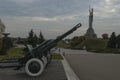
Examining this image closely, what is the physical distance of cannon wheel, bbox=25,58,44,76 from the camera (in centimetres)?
1291

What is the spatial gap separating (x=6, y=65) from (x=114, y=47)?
4902 centimetres

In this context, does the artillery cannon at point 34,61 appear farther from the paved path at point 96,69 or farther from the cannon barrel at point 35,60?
the paved path at point 96,69

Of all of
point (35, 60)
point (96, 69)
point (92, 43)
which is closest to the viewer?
point (35, 60)

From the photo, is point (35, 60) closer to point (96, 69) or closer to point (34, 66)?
point (34, 66)

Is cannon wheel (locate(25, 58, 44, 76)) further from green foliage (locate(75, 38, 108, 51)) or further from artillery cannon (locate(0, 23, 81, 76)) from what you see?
green foliage (locate(75, 38, 108, 51))

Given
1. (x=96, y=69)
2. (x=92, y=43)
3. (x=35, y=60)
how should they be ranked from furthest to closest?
1. (x=92, y=43)
2. (x=96, y=69)
3. (x=35, y=60)

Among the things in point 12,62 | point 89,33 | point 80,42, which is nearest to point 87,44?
point 80,42

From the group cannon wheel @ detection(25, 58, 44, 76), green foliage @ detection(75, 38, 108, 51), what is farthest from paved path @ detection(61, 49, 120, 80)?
green foliage @ detection(75, 38, 108, 51)

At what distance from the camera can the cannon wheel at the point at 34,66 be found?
1291 cm

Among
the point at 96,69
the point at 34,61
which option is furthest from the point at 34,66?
the point at 96,69

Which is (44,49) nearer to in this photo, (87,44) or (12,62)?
(12,62)

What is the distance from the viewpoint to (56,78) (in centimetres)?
1242

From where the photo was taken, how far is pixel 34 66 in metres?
13.0

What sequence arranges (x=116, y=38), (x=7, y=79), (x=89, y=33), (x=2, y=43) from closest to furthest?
(x=7, y=79)
(x=2, y=43)
(x=116, y=38)
(x=89, y=33)
